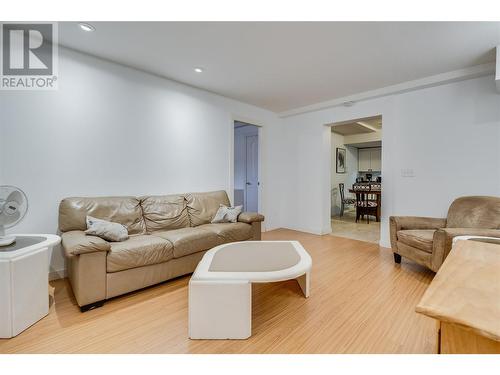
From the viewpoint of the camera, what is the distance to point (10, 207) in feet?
5.65

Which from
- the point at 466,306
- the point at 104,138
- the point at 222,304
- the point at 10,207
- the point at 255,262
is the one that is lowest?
the point at 222,304

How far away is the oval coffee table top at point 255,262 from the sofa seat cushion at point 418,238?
1.38 m

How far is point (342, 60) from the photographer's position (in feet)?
8.66

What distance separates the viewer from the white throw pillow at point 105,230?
6.98 feet

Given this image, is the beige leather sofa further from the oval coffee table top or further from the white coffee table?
the white coffee table

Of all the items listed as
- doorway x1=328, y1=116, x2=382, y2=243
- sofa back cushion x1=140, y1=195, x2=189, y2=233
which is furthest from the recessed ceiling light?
doorway x1=328, y1=116, x2=382, y2=243

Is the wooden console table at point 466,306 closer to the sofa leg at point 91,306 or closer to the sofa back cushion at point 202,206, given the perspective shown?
the sofa leg at point 91,306

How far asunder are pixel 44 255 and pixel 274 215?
12.2ft

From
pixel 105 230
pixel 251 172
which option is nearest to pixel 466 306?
pixel 105 230

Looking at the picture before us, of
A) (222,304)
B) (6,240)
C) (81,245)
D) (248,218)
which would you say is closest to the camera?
(222,304)

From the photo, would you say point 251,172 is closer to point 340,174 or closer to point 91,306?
point 340,174

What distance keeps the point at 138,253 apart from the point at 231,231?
1111mm

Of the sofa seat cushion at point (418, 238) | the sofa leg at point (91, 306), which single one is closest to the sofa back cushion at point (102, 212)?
the sofa leg at point (91, 306)
